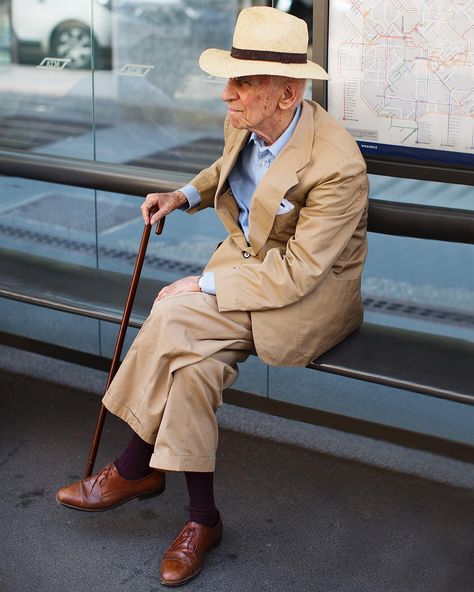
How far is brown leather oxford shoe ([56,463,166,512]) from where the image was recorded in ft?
11.5

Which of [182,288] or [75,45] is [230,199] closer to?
[182,288]

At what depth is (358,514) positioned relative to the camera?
12.0ft

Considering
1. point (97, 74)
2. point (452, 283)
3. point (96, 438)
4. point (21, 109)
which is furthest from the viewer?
point (21, 109)

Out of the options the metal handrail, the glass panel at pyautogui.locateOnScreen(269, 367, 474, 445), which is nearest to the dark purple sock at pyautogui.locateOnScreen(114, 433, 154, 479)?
the metal handrail

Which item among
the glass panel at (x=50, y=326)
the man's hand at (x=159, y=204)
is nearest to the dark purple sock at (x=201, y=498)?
the man's hand at (x=159, y=204)

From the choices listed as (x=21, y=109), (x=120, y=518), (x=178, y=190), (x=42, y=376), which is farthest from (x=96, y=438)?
(x=21, y=109)

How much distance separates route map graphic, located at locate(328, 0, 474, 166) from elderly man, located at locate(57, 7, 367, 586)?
0.37 meters

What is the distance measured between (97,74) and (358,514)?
81.7 inches

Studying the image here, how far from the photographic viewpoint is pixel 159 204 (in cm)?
358

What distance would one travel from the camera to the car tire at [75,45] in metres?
4.51

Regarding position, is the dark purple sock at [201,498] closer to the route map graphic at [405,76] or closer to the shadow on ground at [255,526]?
the shadow on ground at [255,526]

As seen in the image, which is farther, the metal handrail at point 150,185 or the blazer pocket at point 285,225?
the metal handrail at point 150,185

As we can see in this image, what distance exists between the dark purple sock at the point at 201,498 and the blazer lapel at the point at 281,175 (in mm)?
741

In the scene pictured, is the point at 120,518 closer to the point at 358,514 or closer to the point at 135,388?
the point at 135,388
